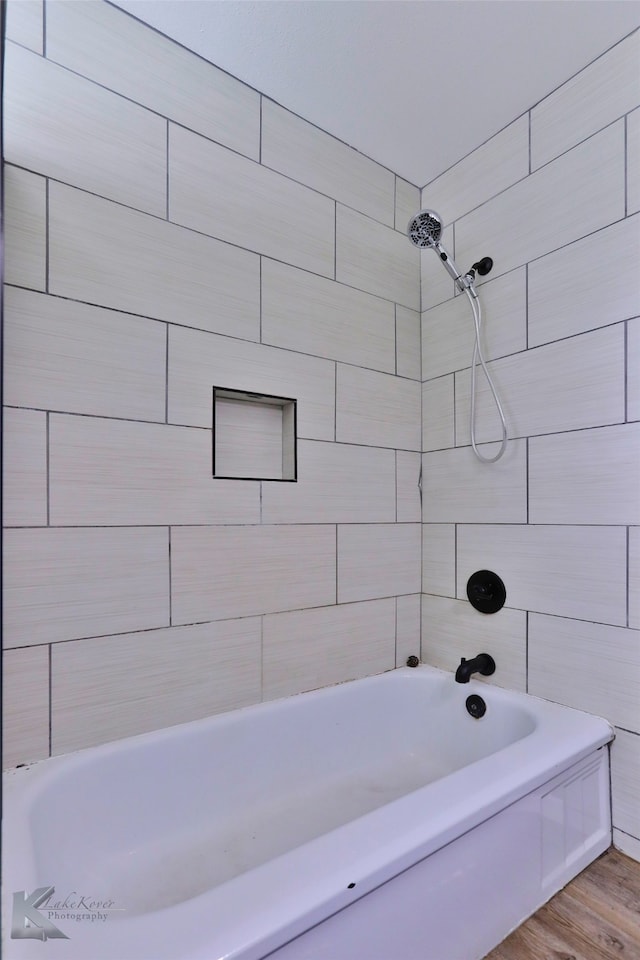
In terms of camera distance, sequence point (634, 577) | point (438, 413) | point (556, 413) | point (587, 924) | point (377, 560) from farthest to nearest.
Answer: point (438, 413) → point (377, 560) → point (556, 413) → point (634, 577) → point (587, 924)

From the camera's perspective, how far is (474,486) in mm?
2051

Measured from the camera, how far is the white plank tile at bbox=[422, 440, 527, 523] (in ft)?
6.22

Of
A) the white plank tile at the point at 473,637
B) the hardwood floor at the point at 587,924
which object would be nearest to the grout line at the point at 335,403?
the white plank tile at the point at 473,637

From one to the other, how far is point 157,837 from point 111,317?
144cm

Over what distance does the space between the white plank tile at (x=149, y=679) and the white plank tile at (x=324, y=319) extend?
982 millimetres

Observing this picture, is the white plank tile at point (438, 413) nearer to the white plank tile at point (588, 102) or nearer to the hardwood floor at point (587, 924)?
the white plank tile at point (588, 102)

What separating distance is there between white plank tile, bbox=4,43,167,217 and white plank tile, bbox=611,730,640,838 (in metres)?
2.07

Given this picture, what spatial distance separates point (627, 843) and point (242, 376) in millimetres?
1814

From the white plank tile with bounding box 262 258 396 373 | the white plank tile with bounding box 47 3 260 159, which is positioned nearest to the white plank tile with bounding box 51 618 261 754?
the white plank tile with bounding box 262 258 396 373

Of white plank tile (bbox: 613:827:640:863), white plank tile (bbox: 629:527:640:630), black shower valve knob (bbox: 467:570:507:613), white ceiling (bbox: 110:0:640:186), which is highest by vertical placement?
white ceiling (bbox: 110:0:640:186)

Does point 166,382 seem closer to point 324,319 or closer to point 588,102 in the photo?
point 324,319

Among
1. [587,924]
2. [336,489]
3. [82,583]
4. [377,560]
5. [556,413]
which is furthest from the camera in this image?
[377,560]

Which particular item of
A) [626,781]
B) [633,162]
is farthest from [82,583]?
[633,162]

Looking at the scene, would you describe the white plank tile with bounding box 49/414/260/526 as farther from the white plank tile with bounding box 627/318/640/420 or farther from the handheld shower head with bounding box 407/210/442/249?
the white plank tile with bounding box 627/318/640/420
